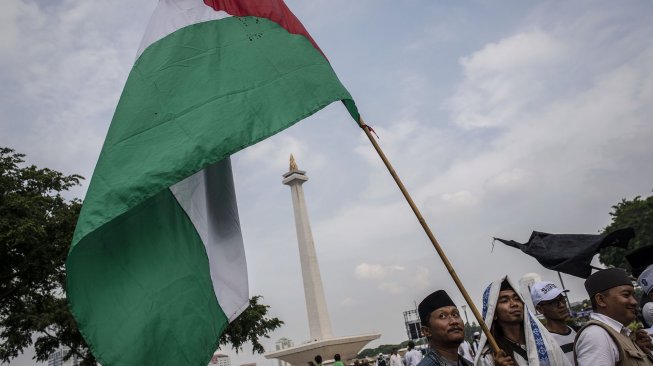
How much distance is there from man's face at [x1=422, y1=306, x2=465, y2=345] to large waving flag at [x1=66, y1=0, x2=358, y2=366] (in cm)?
134

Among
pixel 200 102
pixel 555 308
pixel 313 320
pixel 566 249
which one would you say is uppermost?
pixel 313 320

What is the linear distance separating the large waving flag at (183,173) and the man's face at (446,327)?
1342mm

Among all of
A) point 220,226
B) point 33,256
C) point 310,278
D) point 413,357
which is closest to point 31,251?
point 33,256

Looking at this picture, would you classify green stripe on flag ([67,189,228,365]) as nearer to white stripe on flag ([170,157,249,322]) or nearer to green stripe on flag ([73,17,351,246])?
white stripe on flag ([170,157,249,322])

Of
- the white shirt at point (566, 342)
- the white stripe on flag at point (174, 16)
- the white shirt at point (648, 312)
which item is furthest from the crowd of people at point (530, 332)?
the white stripe on flag at point (174, 16)

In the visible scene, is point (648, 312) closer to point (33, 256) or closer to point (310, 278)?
point (33, 256)

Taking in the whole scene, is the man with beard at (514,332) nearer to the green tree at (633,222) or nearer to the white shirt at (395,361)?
the white shirt at (395,361)

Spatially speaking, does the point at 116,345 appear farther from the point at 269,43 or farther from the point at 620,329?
the point at 620,329

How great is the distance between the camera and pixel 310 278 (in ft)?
105

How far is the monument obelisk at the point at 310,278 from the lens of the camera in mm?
31453

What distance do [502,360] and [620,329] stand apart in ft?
3.24

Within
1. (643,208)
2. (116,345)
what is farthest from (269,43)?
(643,208)

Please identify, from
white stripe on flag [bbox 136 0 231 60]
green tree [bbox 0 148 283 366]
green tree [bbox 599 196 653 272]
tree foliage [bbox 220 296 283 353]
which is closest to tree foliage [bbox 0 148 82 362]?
green tree [bbox 0 148 283 366]

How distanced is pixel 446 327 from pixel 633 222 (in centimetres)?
4525
